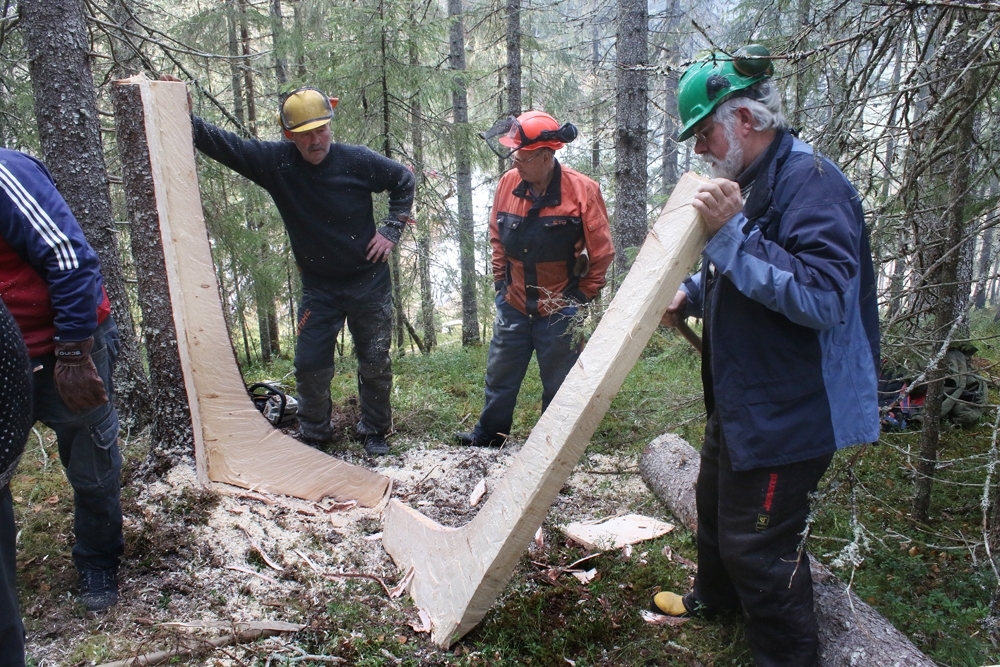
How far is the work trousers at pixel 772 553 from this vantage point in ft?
7.16

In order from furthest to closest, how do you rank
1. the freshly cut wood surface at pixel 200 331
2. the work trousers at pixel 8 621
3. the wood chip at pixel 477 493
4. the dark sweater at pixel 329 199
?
1. the dark sweater at pixel 329 199
2. the wood chip at pixel 477 493
3. the freshly cut wood surface at pixel 200 331
4. the work trousers at pixel 8 621

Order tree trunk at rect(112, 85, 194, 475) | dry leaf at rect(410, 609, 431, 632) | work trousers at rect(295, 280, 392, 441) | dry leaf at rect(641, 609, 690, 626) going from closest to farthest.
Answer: dry leaf at rect(410, 609, 431, 632) < dry leaf at rect(641, 609, 690, 626) < tree trunk at rect(112, 85, 194, 475) < work trousers at rect(295, 280, 392, 441)

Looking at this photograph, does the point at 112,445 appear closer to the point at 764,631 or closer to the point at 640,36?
the point at 764,631

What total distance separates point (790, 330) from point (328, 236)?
3278 millimetres

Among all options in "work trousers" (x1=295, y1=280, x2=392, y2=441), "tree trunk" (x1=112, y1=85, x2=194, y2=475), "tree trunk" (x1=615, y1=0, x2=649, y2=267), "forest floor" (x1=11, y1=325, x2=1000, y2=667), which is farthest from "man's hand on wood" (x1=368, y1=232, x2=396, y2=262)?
"tree trunk" (x1=615, y1=0, x2=649, y2=267)

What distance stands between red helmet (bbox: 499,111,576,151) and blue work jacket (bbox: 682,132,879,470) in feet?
7.18

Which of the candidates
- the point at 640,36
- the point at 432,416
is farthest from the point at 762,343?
the point at 640,36

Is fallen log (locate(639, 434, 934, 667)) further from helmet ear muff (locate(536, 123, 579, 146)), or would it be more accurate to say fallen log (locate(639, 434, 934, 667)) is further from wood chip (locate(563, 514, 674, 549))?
helmet ear muff (locate(536, 123, 579, 146))

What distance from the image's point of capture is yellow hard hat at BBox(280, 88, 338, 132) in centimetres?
407

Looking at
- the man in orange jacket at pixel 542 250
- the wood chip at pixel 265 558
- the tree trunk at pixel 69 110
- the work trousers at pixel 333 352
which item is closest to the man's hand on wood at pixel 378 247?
the work trousers at pixel 333 352

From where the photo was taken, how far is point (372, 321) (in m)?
4.76

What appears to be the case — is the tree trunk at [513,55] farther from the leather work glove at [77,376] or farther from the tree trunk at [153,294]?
the leather work glove at [77,376]

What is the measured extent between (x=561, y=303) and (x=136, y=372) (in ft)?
10.1

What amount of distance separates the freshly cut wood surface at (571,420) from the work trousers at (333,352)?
244 cm
